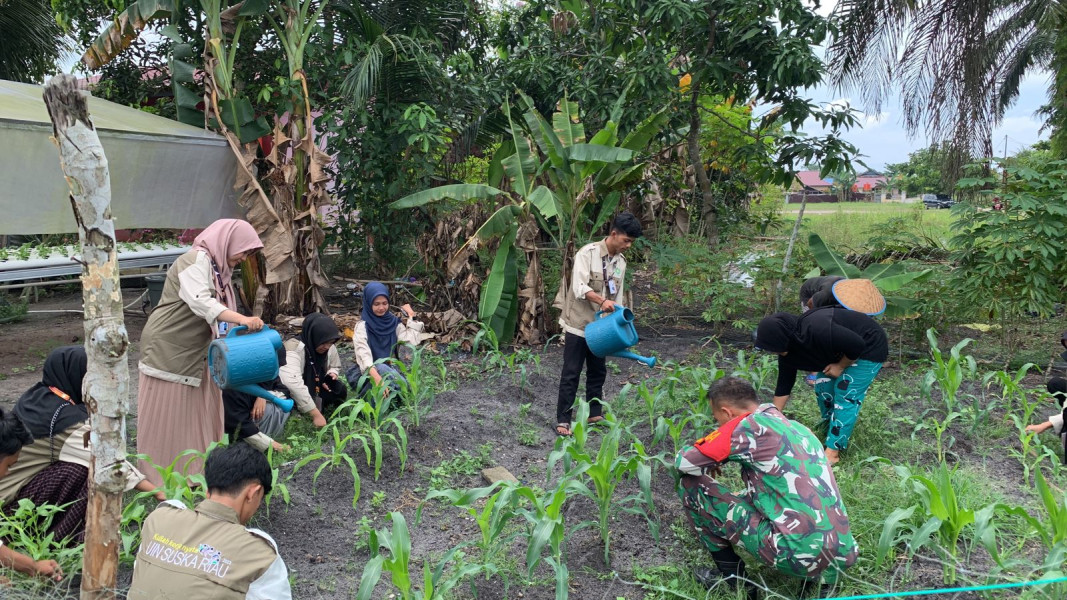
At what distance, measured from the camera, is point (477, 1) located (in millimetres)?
9352

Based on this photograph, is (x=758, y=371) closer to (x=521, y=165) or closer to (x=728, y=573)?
(x=728, y=573)

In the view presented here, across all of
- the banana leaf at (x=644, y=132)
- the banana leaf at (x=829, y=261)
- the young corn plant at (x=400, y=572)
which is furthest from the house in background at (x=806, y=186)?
the young corn plant at (x=400, y=572)

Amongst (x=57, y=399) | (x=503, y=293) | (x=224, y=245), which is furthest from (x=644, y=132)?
(x=57, y=399)

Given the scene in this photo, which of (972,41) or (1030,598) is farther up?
(972,41)

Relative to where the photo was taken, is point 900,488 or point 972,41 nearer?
point 900,488

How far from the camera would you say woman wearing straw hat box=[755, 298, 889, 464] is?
13.3 ft

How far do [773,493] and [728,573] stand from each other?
0.44 meters

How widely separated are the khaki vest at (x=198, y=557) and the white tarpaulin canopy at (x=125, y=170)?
508 cm

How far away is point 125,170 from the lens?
6984 mm

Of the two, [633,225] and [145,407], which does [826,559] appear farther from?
[145,407]

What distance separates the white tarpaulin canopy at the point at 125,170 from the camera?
20.1ft

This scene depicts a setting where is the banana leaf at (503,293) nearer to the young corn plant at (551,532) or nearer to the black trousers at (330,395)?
the black trousers at (330,395)

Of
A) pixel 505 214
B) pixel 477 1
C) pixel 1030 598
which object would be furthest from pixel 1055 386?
pixel 477 1

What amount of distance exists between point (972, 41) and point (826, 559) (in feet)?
24.9
